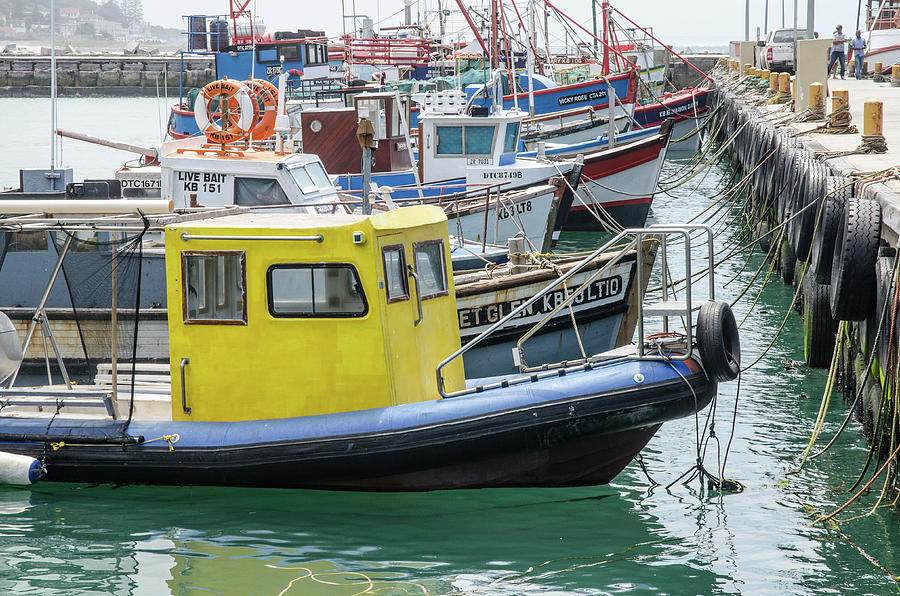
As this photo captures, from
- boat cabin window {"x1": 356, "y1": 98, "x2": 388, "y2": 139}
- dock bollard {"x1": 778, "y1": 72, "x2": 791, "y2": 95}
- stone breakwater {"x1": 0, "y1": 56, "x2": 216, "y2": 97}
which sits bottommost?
boat cabin window {"x1": 356, "y1": 98, "x2": 388, "y2": 139}

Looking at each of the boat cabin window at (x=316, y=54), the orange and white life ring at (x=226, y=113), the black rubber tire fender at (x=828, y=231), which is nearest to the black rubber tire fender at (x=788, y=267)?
the black rubber tire fender at (x=828, y=231)

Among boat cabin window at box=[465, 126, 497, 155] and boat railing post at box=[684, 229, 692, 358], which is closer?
boat railing post at box=[684, 229, 692, 358]

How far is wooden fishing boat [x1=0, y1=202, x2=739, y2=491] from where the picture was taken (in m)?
7.66

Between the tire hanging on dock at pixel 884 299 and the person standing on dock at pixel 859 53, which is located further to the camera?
the person standing on dock at pixel 859 53

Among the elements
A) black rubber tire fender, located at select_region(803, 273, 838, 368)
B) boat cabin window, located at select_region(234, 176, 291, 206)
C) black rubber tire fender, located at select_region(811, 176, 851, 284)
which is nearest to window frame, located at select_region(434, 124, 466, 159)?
boat cabin window, located at select_region(234, 176, 291, 206)

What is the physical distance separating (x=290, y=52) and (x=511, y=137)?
676 inches

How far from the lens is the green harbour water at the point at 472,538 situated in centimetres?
705

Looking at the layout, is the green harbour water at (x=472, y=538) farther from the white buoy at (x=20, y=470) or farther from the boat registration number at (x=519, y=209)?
the boat registration number at (x=519, y=209)

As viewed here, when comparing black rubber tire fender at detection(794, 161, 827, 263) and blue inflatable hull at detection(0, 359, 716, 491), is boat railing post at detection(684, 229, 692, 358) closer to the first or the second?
blue inflatable hull at detection(0, 359, 716, 491)

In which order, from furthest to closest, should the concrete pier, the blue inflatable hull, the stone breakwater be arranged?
the stone breakwater
the concrete pier
the blue inflatable hull

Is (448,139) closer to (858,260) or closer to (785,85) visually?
(785,85)

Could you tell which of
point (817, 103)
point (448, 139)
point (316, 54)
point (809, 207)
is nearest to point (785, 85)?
point (817, 103)

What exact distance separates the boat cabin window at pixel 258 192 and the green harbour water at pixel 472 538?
4859mm

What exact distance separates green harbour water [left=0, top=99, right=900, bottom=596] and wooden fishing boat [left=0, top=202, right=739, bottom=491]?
26cm
